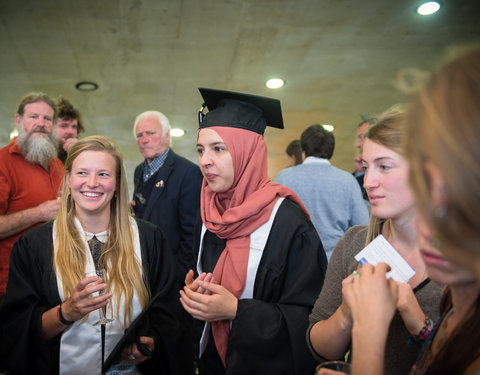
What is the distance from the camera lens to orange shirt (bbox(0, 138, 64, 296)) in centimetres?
281

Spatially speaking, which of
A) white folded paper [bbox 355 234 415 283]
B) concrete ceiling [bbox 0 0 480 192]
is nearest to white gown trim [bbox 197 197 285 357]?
white folded paper [bbox 355 234 415 283]

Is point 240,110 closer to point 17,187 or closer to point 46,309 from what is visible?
point 46,309

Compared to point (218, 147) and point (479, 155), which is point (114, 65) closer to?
point (218, 147)

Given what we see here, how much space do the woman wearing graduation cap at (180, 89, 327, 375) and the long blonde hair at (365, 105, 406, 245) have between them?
349 mm

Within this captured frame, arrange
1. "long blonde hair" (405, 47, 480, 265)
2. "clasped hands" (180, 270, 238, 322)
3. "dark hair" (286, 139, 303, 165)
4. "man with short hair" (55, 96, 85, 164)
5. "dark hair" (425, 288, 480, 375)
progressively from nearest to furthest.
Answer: "long blonde hair" (405, 47, 480, 265), "dark hair" (425, 288, 480, 375), "clasped hands" (180, 270, 238, 322), "man with short hair" (55, 96, 85, 164), "dark hair" (286, 139, 303, 165)

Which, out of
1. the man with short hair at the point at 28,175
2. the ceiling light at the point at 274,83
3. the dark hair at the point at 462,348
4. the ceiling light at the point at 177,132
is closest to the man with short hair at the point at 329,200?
the man with short hair at the point at 28,175

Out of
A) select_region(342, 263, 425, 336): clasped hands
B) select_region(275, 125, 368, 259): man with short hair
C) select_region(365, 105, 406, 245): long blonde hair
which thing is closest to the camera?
select_region(342, 263, 425, 336): clasped hands

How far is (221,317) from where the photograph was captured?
168 centimetres

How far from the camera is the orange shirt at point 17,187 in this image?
2811 millimetres

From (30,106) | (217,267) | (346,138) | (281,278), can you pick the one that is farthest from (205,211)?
(346,138)

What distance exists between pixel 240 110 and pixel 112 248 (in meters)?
1.09

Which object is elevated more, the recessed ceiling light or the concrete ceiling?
the recessed ceiling light

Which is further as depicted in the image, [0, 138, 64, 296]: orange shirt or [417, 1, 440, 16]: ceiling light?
[417, 1, 440, 16]: ceiling light

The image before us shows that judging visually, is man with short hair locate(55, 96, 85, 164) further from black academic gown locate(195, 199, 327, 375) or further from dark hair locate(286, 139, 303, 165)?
black academic gown locate(195, 199, 327, 375)
